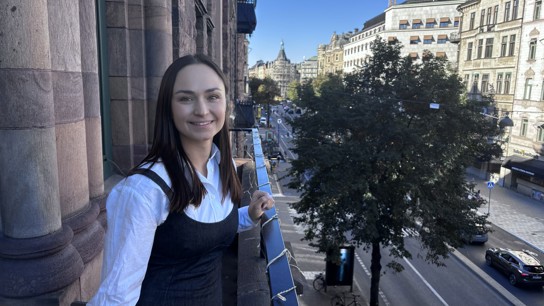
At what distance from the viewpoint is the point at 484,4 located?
123 ft

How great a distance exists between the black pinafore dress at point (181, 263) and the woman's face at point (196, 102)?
377mm

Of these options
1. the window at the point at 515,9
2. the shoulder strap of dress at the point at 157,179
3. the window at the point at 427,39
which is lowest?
the shoulder strap of dress at the point at 157,179

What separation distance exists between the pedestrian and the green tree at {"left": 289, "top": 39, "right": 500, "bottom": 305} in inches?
518

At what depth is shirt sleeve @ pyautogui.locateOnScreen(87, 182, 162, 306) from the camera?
143cm

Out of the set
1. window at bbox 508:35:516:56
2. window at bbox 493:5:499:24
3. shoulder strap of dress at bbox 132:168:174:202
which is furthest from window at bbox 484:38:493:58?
shoulder strap of dress at bbox 132:168:174:202

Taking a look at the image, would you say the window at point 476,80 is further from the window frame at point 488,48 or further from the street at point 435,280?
Answer: the street at point 435,280

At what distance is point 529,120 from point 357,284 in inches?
860

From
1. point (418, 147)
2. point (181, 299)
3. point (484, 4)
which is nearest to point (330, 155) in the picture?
point (418, 147)

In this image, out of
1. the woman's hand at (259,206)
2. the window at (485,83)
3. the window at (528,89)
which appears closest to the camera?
the woman's hand at (259,206)

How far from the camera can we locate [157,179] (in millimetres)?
1530

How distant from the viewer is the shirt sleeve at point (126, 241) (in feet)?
4.69

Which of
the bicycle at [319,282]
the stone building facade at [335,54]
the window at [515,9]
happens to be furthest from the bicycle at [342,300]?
the stone building facade at [335,54]

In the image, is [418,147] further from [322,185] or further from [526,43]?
[526,43]

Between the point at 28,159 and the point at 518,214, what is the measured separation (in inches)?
1226
